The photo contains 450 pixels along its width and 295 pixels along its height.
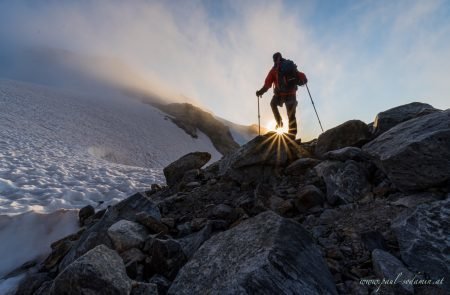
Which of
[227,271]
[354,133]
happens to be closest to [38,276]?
[227,271]

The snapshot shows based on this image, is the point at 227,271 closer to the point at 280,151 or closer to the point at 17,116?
the point at 280,151

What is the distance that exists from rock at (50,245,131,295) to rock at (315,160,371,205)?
429 centimetres

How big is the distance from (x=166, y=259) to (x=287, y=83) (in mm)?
8707

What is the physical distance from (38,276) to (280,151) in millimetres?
6529

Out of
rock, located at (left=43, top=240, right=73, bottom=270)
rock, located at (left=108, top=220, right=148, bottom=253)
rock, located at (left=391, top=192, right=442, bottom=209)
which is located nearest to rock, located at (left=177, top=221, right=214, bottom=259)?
rock, located at (left=108, top=220, right=148, bottom=253)

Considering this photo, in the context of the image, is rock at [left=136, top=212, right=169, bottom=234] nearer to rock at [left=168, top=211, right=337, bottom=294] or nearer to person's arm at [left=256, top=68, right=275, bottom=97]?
rock at [left=168, top=211, right=337, bottom=294]

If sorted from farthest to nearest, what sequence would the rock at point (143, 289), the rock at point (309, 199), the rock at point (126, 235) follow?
the rock at point (309, 199), the rock at point (126, 235), the rock at point (143, 289)

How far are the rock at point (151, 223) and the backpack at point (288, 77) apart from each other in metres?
7.52

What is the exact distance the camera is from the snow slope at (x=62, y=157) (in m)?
8.84

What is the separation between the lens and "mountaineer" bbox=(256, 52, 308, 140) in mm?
11578

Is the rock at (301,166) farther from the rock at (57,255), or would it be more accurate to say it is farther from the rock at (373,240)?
the rock at (57,255)

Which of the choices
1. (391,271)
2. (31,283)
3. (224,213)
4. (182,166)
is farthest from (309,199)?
(182,166)

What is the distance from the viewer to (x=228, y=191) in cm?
832

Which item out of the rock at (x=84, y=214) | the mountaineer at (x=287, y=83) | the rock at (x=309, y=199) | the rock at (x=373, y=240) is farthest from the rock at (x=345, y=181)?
the rock at (x=84, y=214)
